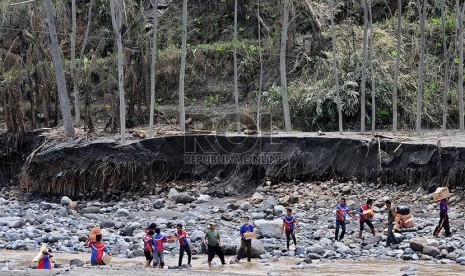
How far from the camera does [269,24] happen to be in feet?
138

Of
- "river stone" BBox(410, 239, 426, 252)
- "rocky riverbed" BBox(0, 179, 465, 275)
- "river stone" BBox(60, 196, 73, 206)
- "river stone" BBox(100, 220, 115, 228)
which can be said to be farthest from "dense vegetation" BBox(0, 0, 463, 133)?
"river stone" BBox(410, 239, 426, 252)

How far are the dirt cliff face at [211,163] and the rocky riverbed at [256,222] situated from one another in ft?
1.48

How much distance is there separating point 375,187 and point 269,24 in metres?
19.1

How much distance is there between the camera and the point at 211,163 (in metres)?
27.6

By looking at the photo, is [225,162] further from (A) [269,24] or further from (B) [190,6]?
(B) [190,6]

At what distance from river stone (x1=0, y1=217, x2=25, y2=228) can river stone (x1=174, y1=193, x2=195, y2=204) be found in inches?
196

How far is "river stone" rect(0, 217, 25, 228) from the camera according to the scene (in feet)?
76.3

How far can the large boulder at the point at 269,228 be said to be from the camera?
68.1 feet

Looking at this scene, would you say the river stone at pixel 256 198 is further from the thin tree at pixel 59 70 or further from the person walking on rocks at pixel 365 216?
the thin tree at pixel 59 70

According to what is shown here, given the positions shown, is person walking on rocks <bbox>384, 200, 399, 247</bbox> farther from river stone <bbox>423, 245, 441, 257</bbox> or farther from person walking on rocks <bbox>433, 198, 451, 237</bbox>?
river stone <bbox>423, 245, 441, 257</bbox>

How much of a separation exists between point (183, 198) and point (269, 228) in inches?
228

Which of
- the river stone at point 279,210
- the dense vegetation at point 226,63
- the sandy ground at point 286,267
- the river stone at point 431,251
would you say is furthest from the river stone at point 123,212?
the river stone at point 431,251

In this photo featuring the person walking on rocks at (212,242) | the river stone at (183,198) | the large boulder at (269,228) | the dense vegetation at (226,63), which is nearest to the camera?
the person walking on rocks at (212,242)

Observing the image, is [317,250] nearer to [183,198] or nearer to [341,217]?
[341,217]
